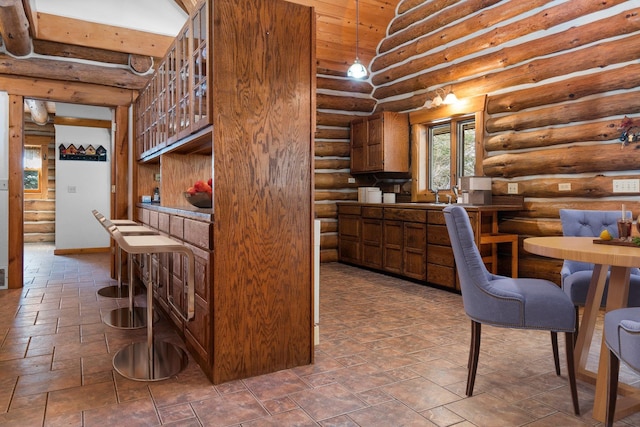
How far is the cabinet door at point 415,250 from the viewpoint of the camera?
16.9ft

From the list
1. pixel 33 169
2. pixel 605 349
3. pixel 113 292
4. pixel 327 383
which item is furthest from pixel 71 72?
pixel 33 169

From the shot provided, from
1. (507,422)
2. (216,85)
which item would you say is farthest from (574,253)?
(216,85)

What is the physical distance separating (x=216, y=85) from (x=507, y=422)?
2237 millimetres

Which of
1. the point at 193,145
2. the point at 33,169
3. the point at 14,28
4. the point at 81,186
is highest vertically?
the point at 14,28

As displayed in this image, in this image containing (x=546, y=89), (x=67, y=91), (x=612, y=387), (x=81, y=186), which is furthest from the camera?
(x=81, y=186)

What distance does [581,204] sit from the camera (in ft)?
13.9

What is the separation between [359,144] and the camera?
22.2ft

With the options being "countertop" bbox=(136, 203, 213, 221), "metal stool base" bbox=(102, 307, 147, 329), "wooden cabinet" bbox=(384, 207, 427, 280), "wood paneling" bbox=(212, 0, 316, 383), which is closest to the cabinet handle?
"wood paneling" bbox=(212, 0, 316, 383)

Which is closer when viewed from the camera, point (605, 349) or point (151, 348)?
point (605, 349)

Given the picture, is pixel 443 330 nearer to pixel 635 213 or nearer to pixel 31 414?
pixel 635 213

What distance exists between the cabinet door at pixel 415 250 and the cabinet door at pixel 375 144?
4.22 feet

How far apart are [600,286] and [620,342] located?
31.2 inches

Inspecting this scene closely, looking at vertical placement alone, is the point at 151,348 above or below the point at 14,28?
below

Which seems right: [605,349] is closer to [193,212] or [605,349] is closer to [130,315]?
[193,212]
